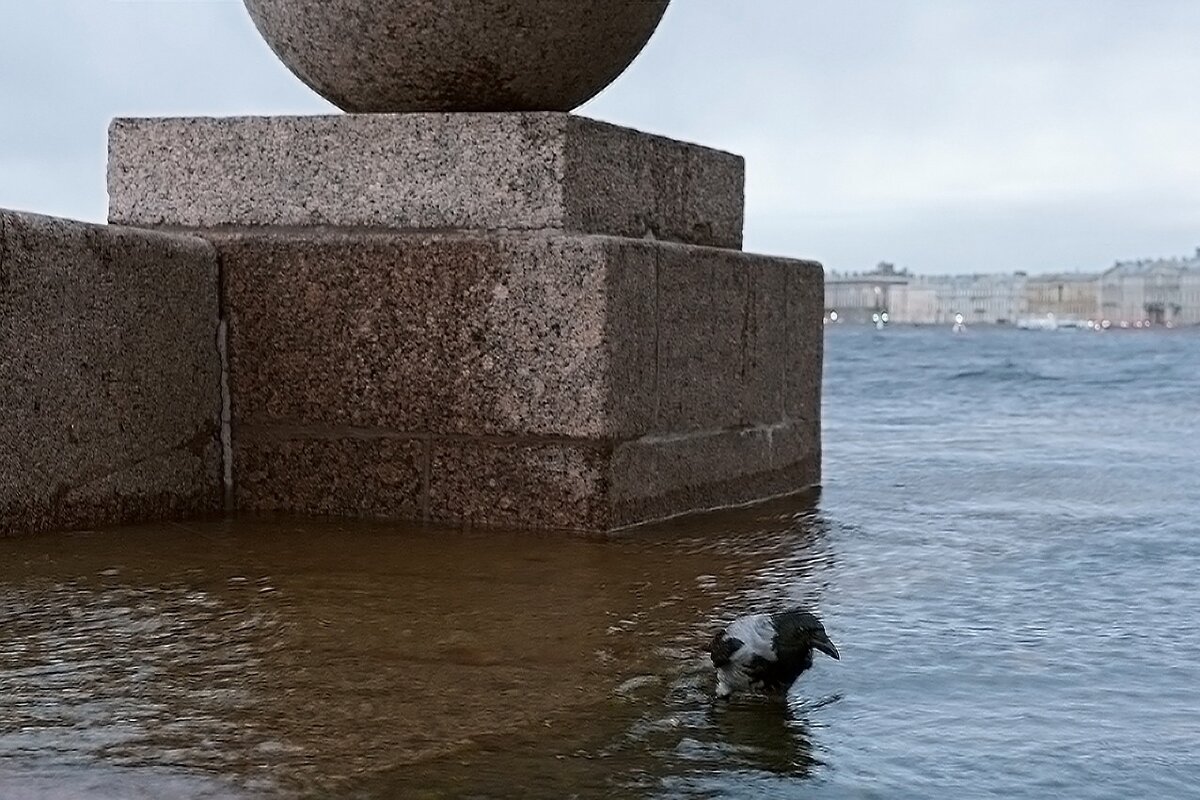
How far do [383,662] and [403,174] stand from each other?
205cm

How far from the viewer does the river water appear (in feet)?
6.32

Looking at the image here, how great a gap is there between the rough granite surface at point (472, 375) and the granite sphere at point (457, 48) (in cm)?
46

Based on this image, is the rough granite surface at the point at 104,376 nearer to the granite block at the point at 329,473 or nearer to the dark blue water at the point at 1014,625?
the granite block at the point at 329,473

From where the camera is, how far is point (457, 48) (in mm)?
4273

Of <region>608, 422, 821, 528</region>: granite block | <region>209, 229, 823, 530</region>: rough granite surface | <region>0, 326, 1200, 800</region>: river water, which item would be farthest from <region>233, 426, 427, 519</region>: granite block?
<region>608, 422, 821, 528</region>: granite block

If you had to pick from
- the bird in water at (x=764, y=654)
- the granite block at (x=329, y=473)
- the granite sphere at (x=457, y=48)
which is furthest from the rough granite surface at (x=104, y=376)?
the bird in water at (x=764, y=654)

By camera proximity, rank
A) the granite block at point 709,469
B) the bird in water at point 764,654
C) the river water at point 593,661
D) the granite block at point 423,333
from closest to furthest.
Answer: the river water at point 593,661
the bird in water at point 764,654
the granite block at point 423,333
the granite block at point 709,469

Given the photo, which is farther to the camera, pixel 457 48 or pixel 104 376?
pixel 457 48

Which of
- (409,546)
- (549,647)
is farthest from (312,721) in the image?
(409,546)

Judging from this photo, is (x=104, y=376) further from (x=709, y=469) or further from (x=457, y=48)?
(x=709, y=469)

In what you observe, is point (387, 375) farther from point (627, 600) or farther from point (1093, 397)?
point (1093, 397)

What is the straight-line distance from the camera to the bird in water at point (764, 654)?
227 centimetres

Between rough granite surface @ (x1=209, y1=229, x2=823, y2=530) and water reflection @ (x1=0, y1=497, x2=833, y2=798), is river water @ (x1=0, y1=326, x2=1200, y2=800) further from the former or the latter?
rough granite surface @ (x1=209, y1=229, x2=823, y2=530)

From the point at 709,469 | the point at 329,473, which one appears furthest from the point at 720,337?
the point at 329,473
